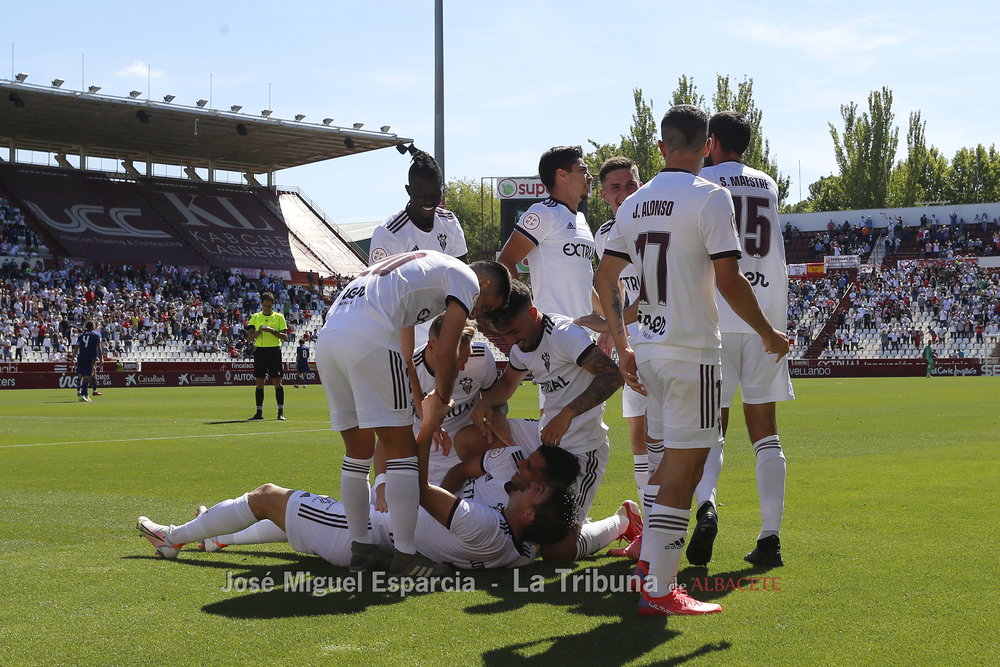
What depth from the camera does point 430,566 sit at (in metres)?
4.91

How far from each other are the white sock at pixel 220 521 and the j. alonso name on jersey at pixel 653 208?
2607 mm

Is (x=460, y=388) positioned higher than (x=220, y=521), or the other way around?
(x=460, y=388)

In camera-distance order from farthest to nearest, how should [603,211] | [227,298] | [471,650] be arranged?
[603,211] → [227,298] → [471,650]

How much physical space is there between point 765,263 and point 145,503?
5.07 m

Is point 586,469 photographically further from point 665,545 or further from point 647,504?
point 665,545

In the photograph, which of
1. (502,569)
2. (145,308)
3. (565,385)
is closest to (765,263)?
(565,385)

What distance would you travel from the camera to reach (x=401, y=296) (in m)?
4.92

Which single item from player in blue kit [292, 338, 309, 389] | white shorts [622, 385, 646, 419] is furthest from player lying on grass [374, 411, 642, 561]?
player in blue kit [292, 338, 309, 389]

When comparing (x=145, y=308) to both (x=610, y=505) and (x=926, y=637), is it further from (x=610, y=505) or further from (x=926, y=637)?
(x=926, y=637)

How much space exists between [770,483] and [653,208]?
1933 millimetres

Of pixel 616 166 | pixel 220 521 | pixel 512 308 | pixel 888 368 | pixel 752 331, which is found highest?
pixel 616 166

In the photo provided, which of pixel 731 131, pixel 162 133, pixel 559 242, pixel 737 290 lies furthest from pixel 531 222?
pixel 162 133

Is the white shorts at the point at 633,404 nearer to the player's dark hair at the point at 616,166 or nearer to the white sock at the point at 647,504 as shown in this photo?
the white sock at the point at 647,504

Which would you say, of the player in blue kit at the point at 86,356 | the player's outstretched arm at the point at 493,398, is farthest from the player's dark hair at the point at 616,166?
the player in blue kit at the point at 86,356
